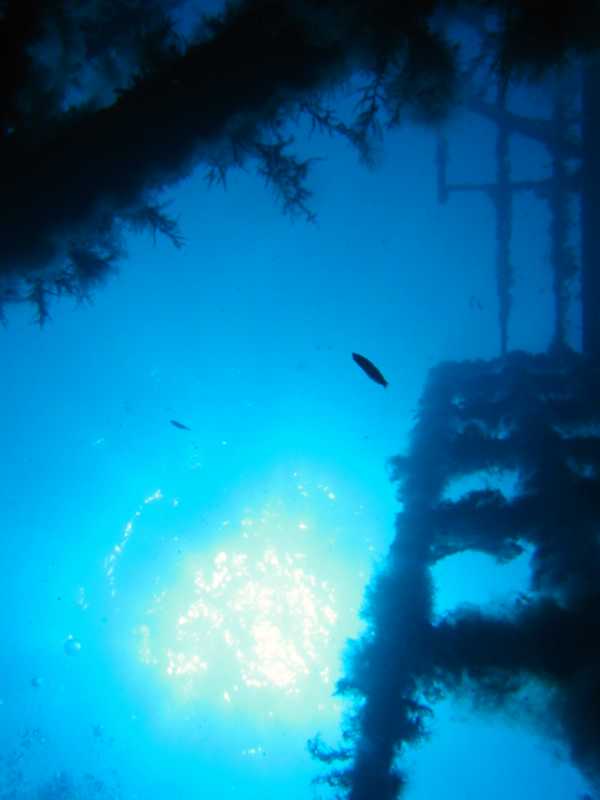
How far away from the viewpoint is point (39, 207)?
3.61 m

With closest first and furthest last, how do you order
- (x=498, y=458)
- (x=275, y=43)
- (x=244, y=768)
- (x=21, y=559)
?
1. (x=275, y=43)
2. (x=498, y=458)
3. (x=21, y=559)
4. (x=244, y=768)

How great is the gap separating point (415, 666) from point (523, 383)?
223 inches

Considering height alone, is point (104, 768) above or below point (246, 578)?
below

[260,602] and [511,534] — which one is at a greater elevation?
[260,602]

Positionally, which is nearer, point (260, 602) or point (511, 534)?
point (511, 534)

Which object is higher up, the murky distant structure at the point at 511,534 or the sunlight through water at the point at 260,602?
the sunlight through water at the point at 260,602

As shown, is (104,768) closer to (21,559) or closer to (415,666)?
(21,559)

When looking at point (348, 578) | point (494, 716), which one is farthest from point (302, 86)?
point (348, 578)

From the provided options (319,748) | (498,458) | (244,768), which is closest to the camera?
(319,748)

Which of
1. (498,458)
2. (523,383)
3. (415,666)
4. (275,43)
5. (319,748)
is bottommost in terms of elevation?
(319,748)

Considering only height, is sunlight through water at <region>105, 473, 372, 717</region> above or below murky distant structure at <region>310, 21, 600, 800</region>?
above

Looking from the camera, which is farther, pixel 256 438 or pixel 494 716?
pixel 256 438

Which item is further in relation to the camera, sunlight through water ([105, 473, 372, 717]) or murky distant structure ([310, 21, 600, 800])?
sunlight through water ([105, 473, 372, 717])

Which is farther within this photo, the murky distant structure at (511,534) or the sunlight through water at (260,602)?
the sunlight through water at (260,602)
